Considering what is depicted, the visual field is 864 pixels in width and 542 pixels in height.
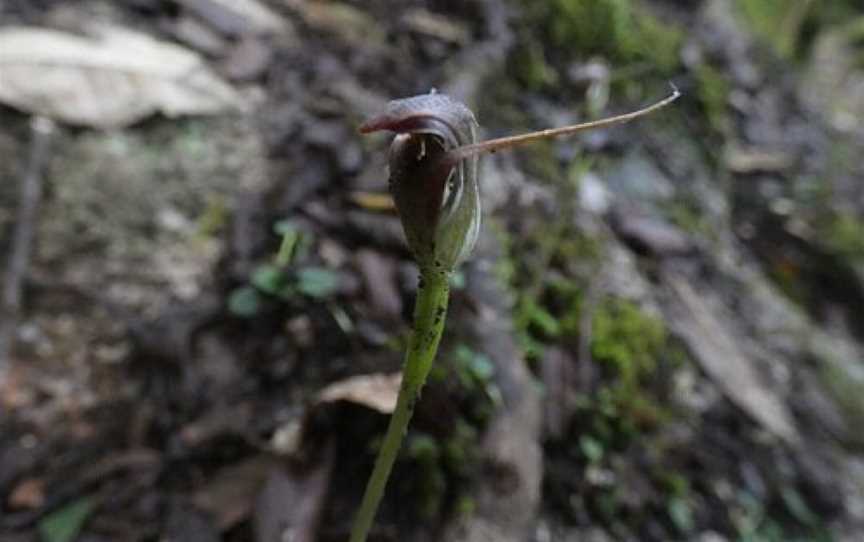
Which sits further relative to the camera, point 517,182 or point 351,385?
point 517,182

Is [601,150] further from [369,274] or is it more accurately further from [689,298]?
[369,274]

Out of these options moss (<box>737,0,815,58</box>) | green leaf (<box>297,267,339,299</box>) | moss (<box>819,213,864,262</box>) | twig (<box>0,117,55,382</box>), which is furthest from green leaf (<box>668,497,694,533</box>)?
moss (<box>737,0,815,58</box>)

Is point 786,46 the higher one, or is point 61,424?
point 786,46

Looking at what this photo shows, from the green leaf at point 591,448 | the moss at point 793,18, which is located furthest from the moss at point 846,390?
the moss at point 793,18

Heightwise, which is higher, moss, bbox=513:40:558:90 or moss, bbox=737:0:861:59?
moss, bbox=737:0:861:59

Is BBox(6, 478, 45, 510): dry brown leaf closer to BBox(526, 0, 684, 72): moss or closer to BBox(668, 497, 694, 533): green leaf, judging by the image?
BBox(668, 497, 694, 533): green leaf

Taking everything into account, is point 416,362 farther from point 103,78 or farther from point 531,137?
point 103,78

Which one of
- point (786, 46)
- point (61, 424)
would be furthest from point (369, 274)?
point (786, 46)
